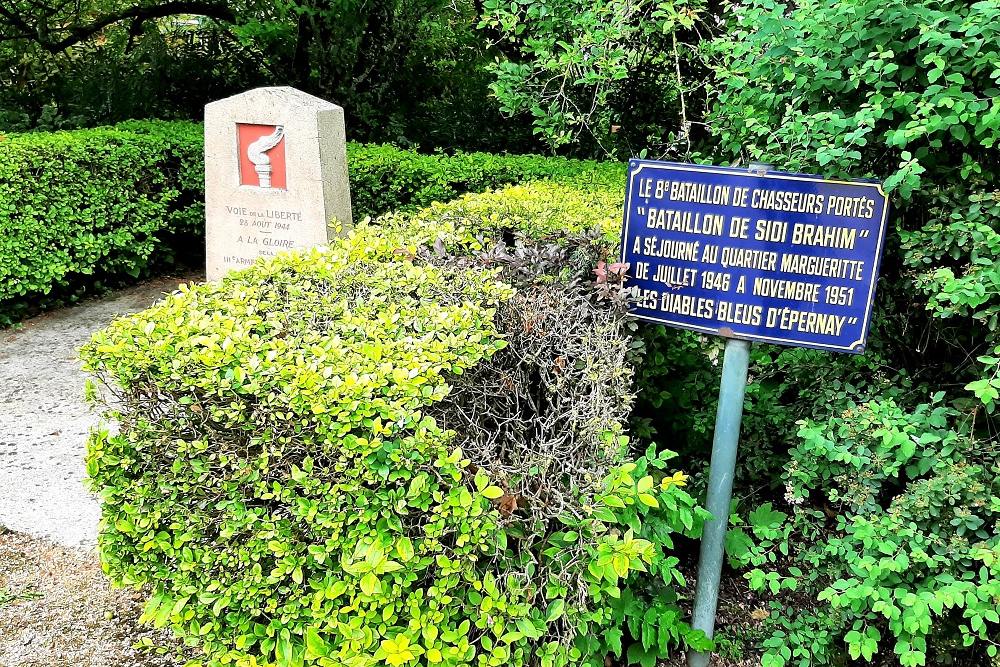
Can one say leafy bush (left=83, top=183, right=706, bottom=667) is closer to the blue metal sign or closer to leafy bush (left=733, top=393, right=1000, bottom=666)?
the blue metal sign

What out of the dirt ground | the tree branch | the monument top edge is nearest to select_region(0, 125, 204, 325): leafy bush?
the monument top edge

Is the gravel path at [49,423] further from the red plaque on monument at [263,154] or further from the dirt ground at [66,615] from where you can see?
the red plaque on monument at [263,154]

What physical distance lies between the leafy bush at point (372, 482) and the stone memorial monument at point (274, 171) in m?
3.18

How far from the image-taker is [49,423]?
5.27m

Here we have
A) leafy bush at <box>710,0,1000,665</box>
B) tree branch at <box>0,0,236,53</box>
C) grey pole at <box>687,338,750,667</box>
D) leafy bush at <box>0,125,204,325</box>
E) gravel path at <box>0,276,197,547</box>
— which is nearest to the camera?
leafy bush at <box>710,0,1000,665</box>

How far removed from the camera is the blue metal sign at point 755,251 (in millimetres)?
2773

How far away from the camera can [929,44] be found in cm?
261

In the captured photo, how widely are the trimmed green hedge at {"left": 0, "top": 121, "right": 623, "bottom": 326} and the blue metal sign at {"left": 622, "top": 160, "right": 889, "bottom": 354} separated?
13.0 ft

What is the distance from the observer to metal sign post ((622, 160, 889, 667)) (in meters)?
2.78

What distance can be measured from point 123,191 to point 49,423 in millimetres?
3266

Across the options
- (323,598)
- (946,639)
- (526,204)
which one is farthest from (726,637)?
(526,204)

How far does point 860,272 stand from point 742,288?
405 mm

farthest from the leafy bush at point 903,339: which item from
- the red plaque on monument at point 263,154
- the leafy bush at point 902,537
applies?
the red plaque on monument at point 263,154

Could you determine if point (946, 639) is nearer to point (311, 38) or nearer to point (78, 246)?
point (78, 246)
